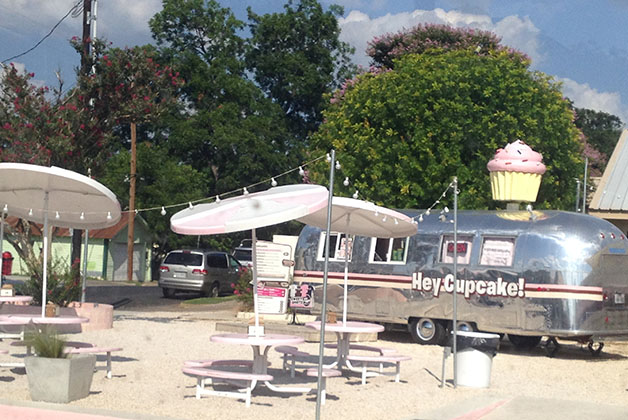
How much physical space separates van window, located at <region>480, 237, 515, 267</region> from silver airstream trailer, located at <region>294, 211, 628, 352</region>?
0.06 ft

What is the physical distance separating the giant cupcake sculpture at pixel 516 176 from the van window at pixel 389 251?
2.56m

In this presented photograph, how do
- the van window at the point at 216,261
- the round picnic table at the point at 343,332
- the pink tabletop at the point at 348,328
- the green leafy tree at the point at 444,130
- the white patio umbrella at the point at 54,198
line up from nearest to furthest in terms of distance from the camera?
the white patio umbrella at the point at 54,198 < the pink tabletop at the point at 348,328 < the round picnic table at the point at 343,332 < the green leafy tree at the point at 444,130 < the van window at the point at 216,261

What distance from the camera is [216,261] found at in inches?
1368

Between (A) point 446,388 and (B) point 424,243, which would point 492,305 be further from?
(A) point 446,388

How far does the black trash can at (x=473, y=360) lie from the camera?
1334 centimetres

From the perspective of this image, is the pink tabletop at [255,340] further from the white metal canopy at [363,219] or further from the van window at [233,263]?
the van window at [233,263]

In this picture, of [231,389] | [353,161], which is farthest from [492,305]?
[353,161]

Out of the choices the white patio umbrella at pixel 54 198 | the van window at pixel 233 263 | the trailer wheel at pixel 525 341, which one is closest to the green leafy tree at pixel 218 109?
the van window at pixel 233 263

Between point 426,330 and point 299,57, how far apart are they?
109 ft

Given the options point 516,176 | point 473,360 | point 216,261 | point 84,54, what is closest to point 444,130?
point 516,176

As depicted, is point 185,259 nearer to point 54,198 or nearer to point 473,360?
point 54,198

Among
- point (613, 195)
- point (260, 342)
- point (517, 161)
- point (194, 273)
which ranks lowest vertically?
point (260, 342)

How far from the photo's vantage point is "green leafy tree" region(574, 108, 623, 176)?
74.8 m

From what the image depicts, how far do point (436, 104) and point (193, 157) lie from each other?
2188 cm
